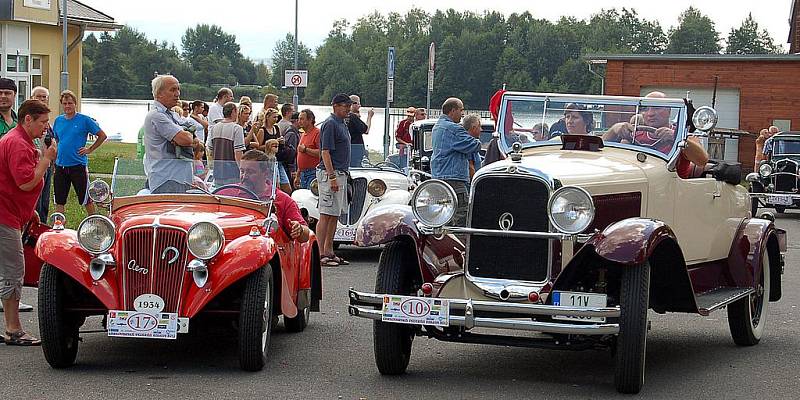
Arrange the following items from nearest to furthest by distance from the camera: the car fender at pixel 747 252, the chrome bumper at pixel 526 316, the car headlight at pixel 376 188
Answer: the chrome bumper at pixel 526 316, the car fender at pixel 747 252, the car headlight at pixel 376 188

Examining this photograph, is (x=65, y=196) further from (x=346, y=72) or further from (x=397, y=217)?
(x=346, y=72)

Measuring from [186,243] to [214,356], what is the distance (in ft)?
3.47

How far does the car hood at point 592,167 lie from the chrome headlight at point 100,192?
2.62m

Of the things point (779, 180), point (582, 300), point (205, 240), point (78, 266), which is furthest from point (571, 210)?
point (779, 180)

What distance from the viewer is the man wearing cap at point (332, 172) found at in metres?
12.9

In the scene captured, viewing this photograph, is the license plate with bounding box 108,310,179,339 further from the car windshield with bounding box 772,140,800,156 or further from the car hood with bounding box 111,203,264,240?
the car windshield with bounding box 772,140,800,156

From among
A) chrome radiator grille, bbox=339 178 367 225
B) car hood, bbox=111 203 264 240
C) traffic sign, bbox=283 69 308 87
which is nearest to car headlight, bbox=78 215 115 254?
car hood, bbox=111 203 264 240

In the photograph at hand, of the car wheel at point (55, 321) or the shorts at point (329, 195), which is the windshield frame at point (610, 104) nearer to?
the car wheel at point (55, 321)

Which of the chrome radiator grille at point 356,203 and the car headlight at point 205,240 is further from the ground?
the car headlight at point 205,240

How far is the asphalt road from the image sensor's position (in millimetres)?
6879

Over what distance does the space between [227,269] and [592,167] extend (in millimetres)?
2412

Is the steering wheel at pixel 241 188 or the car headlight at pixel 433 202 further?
the steering wheel at pixel 241 188

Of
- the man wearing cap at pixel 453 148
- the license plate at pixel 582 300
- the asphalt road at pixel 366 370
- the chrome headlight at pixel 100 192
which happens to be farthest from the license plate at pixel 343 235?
the license plate at pixel 582 300

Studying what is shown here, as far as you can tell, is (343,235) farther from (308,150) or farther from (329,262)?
(308,150)
